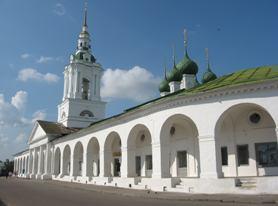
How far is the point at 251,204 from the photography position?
41.8 ft

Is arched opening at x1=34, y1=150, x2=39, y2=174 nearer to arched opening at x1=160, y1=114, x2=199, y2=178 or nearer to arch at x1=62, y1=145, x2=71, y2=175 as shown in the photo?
arch at x1=62, y1=145, x2=71, y2=175

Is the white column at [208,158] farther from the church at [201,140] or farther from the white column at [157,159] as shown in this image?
the white column at [157,159]

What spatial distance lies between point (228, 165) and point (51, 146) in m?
29.8

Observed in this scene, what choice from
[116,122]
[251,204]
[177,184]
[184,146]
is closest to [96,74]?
[116,122]

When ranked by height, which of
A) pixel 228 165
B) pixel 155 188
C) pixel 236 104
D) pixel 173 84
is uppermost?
pixel 173 84

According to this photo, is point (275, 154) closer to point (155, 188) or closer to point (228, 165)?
point (228, 165)

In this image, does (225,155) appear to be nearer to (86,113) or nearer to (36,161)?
(86,113)

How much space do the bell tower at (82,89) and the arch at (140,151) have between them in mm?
24119

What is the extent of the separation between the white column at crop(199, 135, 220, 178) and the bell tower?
111 ft

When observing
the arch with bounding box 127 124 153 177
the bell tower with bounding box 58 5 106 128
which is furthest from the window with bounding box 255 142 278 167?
the bell tower with bounding box 58 5 106 128

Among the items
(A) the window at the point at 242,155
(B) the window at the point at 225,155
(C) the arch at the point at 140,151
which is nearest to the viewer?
(A) the window at the point at 242,155

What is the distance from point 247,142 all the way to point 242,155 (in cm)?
91

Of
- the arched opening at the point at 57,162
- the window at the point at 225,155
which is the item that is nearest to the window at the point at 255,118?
the window at the point at 225,155

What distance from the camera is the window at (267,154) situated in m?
18.1
